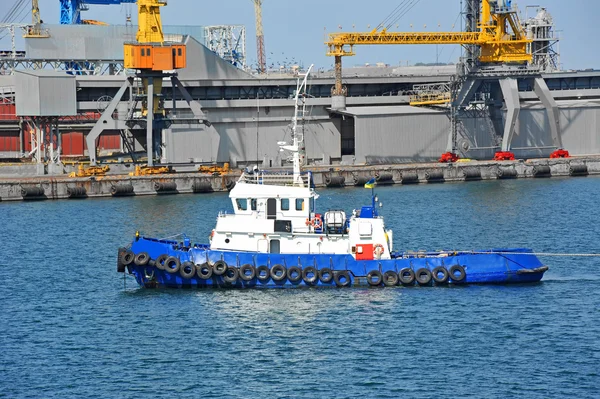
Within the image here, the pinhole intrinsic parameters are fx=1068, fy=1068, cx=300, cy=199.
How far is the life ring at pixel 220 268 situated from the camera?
1622 inches

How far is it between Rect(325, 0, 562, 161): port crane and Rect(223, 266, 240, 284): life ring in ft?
164

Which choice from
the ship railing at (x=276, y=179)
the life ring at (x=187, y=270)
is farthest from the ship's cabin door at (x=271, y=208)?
the life ring at (x=187, y=270)

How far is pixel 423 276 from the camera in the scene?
41438 millimetres

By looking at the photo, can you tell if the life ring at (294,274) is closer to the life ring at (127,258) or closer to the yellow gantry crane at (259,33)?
the life ring at (127,258)

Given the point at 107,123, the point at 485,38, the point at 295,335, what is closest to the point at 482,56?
the point at 485,38

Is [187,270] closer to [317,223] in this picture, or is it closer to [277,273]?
[277,273]

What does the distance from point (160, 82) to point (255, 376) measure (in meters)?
53.5

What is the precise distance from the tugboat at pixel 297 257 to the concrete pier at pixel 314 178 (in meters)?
Answer: 35.7

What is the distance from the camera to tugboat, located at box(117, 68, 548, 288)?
136 feet

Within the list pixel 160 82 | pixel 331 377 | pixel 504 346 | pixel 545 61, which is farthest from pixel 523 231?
pixel 545 61

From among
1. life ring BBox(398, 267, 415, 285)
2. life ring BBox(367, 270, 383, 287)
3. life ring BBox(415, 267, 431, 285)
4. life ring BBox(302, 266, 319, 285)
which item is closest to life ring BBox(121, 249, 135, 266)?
life ring BBox(302, 266, 319, 285)

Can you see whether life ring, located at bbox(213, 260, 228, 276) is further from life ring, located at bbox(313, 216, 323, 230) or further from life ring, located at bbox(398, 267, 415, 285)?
life ring, located at bbox(398, 267, 415, 285)

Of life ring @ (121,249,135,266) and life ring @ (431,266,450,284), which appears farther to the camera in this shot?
life ring @ (121,249,135,266)

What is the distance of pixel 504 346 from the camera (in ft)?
111
